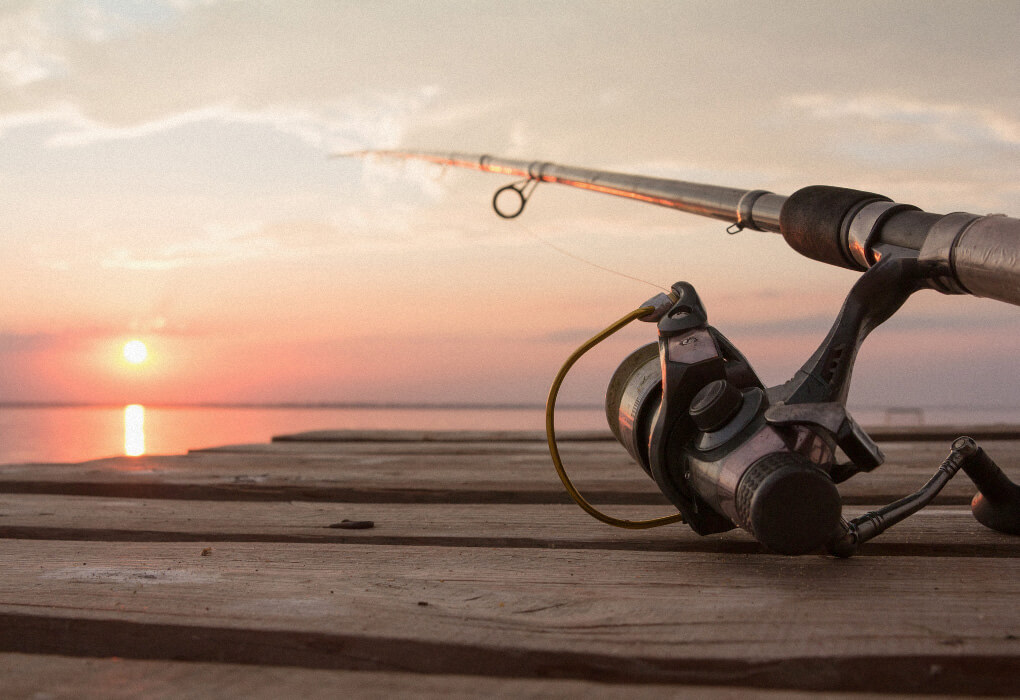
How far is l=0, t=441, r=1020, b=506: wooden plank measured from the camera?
1.78m

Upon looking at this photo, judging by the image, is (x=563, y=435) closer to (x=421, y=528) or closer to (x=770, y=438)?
(x=421, y=528)

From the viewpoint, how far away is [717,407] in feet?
3.79

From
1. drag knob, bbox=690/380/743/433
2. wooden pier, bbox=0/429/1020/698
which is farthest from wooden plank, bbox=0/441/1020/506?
drag knob, bbox=690/380/743/433

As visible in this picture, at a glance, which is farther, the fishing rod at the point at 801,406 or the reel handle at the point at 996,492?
the reel handle at the point at 996,492

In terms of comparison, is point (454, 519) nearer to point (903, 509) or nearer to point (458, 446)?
point (903, 509)

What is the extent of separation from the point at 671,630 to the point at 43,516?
132 cm

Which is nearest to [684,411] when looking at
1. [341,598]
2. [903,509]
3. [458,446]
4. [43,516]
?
[903,509]

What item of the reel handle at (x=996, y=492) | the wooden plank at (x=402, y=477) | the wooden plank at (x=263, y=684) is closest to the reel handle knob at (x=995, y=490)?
the reel handle at (x=996, y=492)

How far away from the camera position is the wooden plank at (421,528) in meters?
1.27

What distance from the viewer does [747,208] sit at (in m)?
1.98

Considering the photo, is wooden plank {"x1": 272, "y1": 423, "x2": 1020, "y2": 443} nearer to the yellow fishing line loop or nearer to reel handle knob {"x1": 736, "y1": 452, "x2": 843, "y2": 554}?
the yellow fishing line loop

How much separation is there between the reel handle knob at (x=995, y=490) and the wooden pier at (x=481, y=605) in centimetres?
4

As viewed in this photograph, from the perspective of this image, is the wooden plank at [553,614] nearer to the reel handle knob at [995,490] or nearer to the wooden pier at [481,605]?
the wooden pier at [481,605]

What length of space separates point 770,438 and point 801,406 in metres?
0.06
